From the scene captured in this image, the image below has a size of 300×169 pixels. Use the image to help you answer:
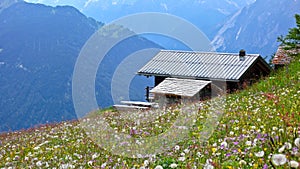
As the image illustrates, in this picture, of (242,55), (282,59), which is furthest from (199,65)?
(282,59)

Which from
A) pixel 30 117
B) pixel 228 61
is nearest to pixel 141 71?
pixel 228 61

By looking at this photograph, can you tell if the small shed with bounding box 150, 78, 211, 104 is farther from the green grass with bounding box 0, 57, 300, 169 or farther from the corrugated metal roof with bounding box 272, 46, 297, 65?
the green grass with bounding box 0, 57, 300, 169

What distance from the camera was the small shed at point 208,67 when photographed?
102 ft

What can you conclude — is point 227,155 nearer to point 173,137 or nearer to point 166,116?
point 173,137

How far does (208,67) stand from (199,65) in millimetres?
942

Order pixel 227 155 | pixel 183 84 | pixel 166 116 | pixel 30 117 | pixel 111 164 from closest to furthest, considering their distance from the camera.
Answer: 1. pixel 227 155
2. pixel 111 164
3. pixel 166 116
4. pixel 183 84
5. pixel 30 117

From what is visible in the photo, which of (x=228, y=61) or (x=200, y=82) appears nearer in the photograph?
(x=200, y=82)

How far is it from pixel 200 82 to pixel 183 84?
1.22m

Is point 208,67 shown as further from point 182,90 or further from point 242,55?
point 182,90

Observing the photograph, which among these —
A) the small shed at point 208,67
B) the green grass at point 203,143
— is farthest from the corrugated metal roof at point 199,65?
the green grass at point 203,143

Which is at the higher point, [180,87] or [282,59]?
[282,59]

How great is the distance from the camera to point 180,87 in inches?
1087

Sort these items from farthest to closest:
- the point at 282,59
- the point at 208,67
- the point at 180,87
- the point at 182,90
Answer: the point at 208,67
the point at 282,59
the point at 180,87
the point at 182,90

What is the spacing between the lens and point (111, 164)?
6.97 metres
